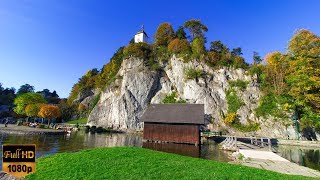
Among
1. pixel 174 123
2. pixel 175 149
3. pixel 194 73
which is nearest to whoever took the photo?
pixel 175 149

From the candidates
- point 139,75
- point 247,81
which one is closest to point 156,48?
point 139,75

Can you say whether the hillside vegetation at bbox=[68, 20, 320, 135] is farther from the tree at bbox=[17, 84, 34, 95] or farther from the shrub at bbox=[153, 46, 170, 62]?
the tree at bbox=[17, 84, 34, 95]

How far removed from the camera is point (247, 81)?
65.2 m

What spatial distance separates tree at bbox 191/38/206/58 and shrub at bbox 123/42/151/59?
16911mm

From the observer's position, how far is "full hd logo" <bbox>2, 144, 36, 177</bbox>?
23.9ft

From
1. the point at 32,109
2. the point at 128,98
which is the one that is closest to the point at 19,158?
the point at 128,98

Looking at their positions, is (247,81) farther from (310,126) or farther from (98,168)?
(98,168)

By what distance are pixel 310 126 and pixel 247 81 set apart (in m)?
19.7

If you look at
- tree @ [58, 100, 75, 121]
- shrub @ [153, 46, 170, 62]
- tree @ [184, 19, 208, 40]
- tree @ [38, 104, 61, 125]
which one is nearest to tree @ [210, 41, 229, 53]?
tree @ [184, 19, 208, 40]

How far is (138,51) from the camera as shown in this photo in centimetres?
8106

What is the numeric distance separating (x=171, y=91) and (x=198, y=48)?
16.3 meters

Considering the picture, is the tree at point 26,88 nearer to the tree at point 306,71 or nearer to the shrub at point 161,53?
the shrub at point 161,53

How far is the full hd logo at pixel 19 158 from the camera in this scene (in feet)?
23.9

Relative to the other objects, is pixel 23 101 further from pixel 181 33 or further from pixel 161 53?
pixel 181 33
